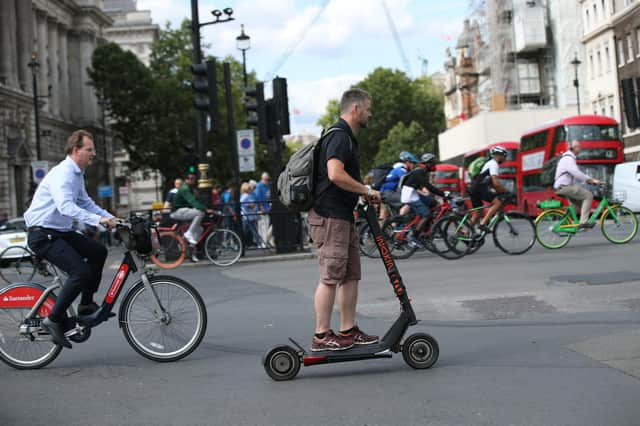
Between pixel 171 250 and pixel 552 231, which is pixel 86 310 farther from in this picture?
pixel 171 250

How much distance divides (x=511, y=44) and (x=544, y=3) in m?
3.41

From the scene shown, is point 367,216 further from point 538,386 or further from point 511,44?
point 511,44

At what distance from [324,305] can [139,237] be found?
70.3 inches

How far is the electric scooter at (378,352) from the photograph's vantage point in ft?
20.8

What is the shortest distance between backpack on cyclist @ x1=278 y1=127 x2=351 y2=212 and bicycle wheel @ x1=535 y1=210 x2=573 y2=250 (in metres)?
11.3

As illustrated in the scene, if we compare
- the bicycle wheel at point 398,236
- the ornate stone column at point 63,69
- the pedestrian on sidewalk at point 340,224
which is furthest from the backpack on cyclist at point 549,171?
the ornate stone column at point 63,69

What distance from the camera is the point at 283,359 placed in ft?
20.9

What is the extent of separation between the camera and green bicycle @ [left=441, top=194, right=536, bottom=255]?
16.7 meters

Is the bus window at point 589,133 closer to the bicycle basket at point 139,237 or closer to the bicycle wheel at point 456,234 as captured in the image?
the bicycle wheel at point 456,234

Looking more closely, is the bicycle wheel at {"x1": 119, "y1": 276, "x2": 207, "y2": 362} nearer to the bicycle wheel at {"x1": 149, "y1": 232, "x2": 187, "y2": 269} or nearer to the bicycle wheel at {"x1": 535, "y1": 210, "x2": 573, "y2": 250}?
the bicycle wheel at {"x1": 535, "y1": 210, "x2": 573, "y2": 250}

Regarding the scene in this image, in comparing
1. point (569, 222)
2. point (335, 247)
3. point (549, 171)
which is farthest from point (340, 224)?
point (549, 171)

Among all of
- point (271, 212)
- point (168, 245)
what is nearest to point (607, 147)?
point (271, 212)

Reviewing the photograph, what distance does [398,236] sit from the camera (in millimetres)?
17219

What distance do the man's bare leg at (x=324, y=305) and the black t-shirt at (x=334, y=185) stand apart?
487 mm
